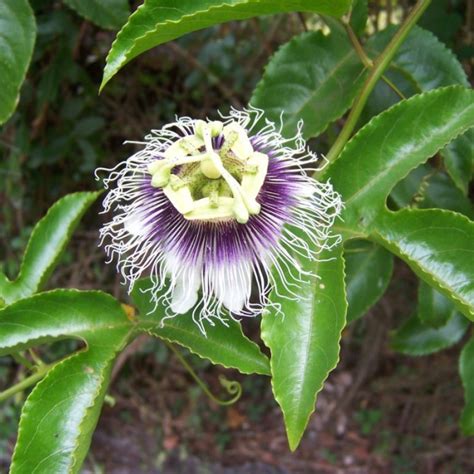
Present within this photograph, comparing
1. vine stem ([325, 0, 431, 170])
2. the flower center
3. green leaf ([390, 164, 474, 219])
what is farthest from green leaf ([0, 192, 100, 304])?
green leaf ([390, 164, 474, 219])

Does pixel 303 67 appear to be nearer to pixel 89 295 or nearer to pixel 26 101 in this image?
pixel 89 295

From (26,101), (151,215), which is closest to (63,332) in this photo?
(151,215)

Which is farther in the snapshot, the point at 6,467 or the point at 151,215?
the point at 6,467

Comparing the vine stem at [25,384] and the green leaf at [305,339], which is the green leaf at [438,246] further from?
the vine stem at [25,384]

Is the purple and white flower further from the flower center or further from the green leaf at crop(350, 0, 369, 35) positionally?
the green leaf at crop(350, 0, 369, 35)

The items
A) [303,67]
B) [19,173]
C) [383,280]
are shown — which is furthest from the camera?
[19,173]

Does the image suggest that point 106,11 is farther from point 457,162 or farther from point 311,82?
point 457,162

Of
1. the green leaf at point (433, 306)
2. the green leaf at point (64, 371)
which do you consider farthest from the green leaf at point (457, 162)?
the green leaf at point (64, 371)

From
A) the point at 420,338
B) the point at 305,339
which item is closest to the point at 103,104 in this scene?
the point at 420,338
